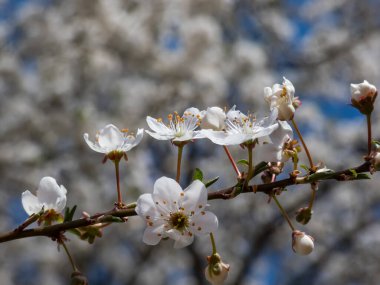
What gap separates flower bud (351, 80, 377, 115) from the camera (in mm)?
1141

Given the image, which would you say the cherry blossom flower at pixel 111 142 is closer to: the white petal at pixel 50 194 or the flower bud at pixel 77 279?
the white petal at pixel 50 194

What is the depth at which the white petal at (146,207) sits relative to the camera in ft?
3.43

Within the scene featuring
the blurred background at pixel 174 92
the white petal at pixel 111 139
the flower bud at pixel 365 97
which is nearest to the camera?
the flower bud at pixel 365 97

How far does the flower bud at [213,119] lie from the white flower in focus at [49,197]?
1.11ft

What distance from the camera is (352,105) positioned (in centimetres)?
117

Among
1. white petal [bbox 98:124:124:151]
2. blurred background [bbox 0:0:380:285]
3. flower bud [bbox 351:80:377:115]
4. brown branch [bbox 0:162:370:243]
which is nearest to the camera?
brown branch [bbox 0:162:370:243]

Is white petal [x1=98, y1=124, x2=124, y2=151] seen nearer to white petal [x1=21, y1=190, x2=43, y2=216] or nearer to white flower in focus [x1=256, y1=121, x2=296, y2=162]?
white petal [x1=21, y1=190, x2=43, y2=216]

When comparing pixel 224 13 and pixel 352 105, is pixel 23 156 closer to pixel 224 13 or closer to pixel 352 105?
pixel 224 13

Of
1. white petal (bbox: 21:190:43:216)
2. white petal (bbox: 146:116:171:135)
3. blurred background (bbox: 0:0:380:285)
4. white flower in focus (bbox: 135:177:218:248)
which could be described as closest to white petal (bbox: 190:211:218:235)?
white flower in focus (bbox: 135:177:218:248)

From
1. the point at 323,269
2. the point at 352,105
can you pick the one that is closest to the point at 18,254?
the point at 323,269

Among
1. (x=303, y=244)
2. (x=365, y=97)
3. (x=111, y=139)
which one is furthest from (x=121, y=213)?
(x=365, y=97)

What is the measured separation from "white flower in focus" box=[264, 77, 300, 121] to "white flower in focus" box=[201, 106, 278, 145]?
1.0 inches

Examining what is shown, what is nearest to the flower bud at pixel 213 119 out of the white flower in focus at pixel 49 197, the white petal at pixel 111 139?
the white petal at pixel 111 139

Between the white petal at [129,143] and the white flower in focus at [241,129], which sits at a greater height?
the white flower in focus at [241,129]
